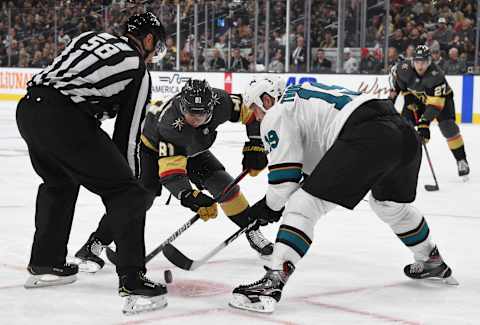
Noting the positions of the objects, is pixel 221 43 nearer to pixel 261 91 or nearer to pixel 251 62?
pixel 251 62

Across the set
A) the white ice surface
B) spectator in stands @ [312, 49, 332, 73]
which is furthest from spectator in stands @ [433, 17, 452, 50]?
the white ice surface

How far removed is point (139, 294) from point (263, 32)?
11.9 metres

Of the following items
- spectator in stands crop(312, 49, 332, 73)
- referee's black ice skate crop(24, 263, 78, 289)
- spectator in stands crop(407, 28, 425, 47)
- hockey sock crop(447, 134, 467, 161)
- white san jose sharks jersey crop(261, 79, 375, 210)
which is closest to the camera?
white san jose sharks jersey crop(261, 79, 375, 210)

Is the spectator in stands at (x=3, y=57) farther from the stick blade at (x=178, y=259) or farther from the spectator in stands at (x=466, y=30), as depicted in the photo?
the stick blade at (x=178, y=259)

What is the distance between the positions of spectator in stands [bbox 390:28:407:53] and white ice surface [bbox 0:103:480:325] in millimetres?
7000

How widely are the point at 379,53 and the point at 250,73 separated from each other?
8.19 feet

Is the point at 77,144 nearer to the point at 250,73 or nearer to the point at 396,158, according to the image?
the point at 396,158

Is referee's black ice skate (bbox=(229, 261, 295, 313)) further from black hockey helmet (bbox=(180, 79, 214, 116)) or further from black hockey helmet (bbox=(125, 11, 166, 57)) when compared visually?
black hockey helmet (bbox=(125, 11, 166, 57))

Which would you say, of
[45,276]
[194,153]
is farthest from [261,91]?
[45,276]

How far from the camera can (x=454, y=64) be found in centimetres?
1250

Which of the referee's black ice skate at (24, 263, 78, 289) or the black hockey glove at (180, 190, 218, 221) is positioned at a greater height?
the black hockey glove at (180, 190, 218, 221)

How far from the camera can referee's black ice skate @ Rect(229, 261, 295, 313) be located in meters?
3.10

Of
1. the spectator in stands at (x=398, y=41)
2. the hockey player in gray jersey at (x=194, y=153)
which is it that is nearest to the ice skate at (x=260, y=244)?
the hockey player in gray jersey at (x=194, y=153)

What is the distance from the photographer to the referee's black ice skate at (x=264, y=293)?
310 cm
